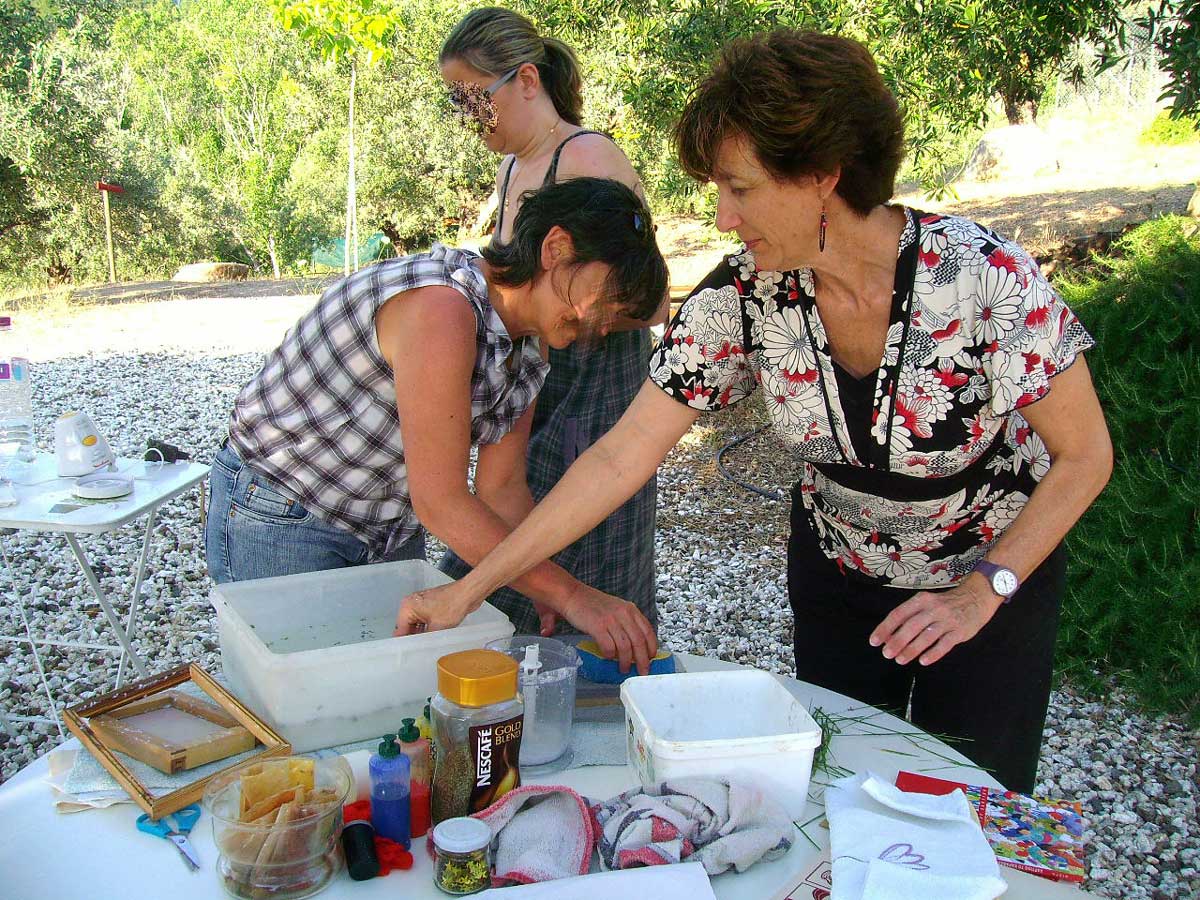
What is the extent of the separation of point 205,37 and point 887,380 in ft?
104

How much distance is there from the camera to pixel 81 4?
1128 inches

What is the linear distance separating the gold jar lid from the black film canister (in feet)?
0.61

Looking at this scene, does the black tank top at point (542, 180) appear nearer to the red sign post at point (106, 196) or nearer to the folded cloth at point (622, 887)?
the folded cloth at point (622, 887)

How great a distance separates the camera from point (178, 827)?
4.01 feet

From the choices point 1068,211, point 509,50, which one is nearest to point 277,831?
point 509,50

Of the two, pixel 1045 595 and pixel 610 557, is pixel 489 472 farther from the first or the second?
pixel 1045 595

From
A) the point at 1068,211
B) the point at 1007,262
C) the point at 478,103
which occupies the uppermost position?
the point at 1068,211

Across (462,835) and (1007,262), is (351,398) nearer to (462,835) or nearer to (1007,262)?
(462,835)

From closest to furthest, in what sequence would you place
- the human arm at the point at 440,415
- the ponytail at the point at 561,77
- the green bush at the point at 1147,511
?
1. the human arm at the point at 440,415
2. the ponytail at the point at 561,77
3. the green bush at the point at 1147,511

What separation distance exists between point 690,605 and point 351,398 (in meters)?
2.90

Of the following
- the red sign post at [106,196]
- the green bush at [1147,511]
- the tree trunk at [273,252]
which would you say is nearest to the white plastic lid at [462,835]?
the green bush at [1147,511]

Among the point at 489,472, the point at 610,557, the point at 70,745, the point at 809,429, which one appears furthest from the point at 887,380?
the point at 70,745

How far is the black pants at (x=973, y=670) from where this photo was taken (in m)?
1.76

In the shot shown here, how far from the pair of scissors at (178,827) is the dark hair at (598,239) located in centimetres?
101
